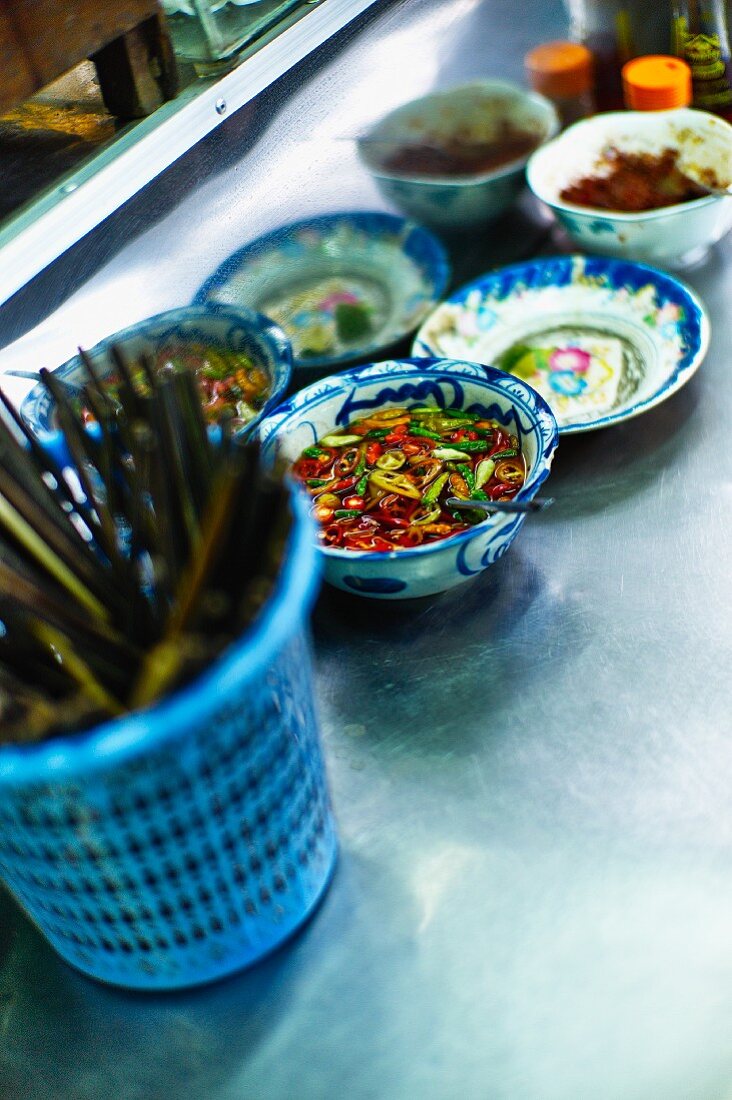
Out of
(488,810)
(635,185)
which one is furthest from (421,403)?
(635,185)

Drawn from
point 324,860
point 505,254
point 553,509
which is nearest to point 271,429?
point 553,509

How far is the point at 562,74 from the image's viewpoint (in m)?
1.65

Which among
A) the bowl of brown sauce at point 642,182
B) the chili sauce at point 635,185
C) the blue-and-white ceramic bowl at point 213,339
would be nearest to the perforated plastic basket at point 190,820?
the blue-and-white ceramic bowl at point 213,339

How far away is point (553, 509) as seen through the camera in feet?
3.91

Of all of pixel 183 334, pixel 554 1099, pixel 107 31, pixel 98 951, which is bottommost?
pixel 554 1099

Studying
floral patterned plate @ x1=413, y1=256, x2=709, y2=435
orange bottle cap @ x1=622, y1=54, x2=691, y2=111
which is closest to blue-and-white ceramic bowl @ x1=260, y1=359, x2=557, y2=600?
floral patterned plate @ x1=413, y1=256, x2=709, y2=435

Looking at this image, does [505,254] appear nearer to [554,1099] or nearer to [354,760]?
[354,760]

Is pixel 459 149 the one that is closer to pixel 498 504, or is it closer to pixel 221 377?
pixel 221 377

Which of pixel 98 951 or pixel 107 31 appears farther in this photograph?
pixel 107 31

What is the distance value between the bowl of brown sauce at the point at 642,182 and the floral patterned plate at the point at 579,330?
2.3 inches

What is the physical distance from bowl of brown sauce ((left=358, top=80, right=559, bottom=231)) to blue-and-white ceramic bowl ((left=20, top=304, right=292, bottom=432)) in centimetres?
37

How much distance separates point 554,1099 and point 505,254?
1.21 metres

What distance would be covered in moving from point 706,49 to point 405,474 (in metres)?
0.96

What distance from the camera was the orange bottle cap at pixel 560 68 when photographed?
165cm
